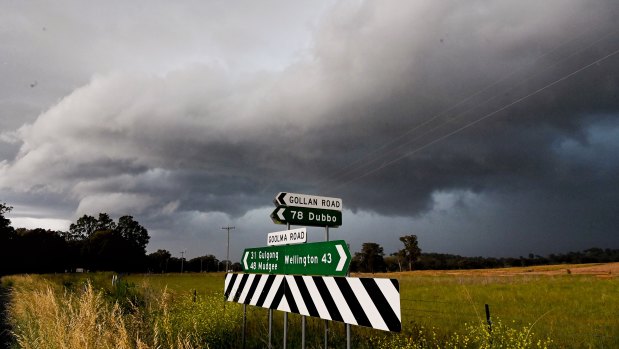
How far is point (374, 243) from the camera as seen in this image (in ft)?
400

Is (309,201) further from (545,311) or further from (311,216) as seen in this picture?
(545,311)

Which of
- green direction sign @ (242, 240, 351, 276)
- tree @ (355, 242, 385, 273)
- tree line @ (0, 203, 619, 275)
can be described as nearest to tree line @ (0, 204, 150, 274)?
tree line @ (0, 203, 619, 275)

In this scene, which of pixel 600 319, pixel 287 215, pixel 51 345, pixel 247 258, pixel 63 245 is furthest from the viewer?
pixel 63 245

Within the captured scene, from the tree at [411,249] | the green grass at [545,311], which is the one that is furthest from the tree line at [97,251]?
the green grass at [545,311]

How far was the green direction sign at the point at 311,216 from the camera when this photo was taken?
6.88m

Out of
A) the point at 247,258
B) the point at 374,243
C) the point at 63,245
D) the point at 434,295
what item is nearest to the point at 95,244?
the point at 63,245

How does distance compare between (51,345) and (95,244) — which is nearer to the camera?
(51,345)

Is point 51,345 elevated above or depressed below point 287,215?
below

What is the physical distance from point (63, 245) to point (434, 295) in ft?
285

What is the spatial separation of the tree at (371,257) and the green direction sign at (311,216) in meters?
116

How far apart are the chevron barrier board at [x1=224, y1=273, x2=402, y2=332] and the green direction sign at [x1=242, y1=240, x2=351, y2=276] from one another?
13cm

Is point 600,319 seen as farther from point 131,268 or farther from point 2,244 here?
point 131,268

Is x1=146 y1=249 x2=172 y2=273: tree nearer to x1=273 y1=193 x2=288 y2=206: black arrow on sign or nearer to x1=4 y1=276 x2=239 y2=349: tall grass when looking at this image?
x1=4 y1=276 x2=239 y2=349: tall grass

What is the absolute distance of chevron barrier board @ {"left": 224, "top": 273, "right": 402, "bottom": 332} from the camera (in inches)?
170
